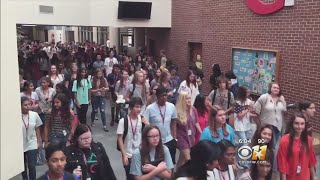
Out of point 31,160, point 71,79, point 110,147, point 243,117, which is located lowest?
point 110,147

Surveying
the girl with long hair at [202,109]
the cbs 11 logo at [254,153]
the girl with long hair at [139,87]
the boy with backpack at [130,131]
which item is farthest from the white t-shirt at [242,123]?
the girl with long hair at [139,87]

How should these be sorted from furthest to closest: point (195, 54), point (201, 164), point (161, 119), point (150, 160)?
point (195, 54) < point (161, 119) < point (150, 160) < point (201, 164)

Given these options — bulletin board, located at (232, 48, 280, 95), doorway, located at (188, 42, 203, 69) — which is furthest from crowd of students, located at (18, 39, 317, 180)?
doorway, located at (188, 42, 203, 69)

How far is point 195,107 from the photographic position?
6.74m

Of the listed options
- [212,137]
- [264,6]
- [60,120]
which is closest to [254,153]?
[212,137]

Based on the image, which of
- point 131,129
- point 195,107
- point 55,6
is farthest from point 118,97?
point 55,6

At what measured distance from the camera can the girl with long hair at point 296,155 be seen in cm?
457

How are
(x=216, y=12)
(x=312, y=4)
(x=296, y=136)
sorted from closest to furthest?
1. (x=296, y=136)
2. (x=312, y=4)
3. (x=216, y=12)

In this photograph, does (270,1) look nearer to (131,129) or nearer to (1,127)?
(131,129)

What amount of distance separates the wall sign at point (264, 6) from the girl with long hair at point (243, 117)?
13.9 feet

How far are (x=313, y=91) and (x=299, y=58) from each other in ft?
3.09

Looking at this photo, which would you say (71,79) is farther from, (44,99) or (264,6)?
(264,6)

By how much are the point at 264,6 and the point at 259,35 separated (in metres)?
0.85

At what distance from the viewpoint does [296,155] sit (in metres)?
4.56
